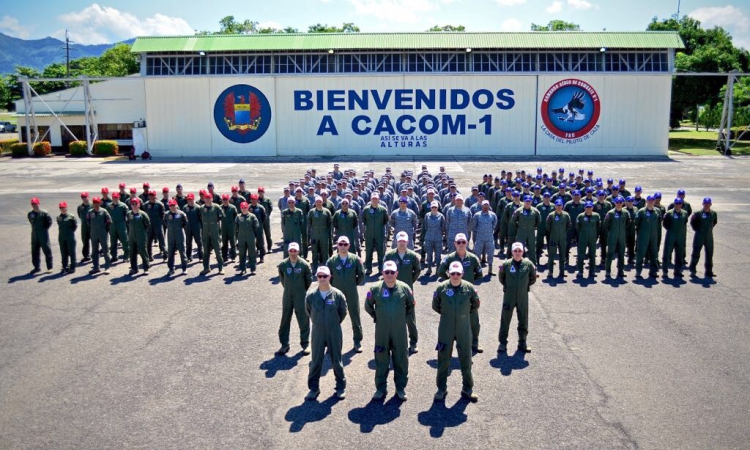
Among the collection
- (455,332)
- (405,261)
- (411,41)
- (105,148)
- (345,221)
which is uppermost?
(411,41)

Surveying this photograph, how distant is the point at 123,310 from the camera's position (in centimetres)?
1210

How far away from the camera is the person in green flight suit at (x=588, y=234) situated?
47.1 ft

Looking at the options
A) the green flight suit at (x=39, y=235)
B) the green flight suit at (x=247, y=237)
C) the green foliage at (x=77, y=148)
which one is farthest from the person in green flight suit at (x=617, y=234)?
the green foliage at (x=77, y=148)

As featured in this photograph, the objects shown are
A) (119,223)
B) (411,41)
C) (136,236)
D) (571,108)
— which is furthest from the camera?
(411,41)

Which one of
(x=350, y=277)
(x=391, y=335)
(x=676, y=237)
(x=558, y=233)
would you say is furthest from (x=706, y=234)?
(x=391, y=335)

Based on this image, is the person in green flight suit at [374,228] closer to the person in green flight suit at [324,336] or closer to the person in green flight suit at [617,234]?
the person in green flight suit at [617,234]

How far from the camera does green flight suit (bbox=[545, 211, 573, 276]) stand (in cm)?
1434

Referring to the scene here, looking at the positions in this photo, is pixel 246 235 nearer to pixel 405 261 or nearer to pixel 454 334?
pixel 405 261

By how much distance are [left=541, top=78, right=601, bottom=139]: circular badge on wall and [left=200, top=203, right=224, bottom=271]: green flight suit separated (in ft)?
105

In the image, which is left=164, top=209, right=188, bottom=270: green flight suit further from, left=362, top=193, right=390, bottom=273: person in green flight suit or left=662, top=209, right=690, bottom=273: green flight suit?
left=662, top=209, right=690, bottom=273: green flight suit

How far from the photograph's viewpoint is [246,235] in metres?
14.8

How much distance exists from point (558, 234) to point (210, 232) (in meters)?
7.89

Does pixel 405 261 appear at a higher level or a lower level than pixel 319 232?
higher

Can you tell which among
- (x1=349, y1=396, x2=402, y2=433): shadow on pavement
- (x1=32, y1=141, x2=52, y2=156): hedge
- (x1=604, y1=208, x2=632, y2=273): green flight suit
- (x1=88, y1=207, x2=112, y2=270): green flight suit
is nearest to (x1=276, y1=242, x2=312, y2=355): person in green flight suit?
(x1=349, y1=396, x2=402, y2=433): shadow on pavement
